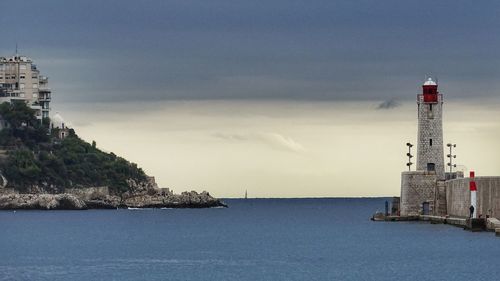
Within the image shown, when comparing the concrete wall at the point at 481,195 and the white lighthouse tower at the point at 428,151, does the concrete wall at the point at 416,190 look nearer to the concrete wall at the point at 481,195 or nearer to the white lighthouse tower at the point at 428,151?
the white lighthouse tower at the point at 428,151

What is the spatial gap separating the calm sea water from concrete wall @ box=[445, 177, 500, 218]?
175 centimetres

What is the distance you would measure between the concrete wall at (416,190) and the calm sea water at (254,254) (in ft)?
5.11

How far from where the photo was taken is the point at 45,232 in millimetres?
124062

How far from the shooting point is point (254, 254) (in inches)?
3460

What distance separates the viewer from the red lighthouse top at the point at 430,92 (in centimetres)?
10619

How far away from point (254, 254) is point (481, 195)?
14.6m

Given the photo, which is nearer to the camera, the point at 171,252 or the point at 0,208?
the point at 171,252

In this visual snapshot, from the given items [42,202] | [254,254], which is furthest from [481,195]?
[42,202]

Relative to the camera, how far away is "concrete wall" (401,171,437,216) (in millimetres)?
105375

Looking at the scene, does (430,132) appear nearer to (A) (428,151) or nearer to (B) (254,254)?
(A) (428,151)

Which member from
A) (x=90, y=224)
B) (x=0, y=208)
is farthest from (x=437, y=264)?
(x=0, y=208)

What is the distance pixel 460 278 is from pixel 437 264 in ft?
24.4

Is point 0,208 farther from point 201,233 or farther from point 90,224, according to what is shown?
point 201,233

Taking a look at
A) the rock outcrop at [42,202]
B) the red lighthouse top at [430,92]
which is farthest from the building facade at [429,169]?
the rock outcrop at [42,202]
